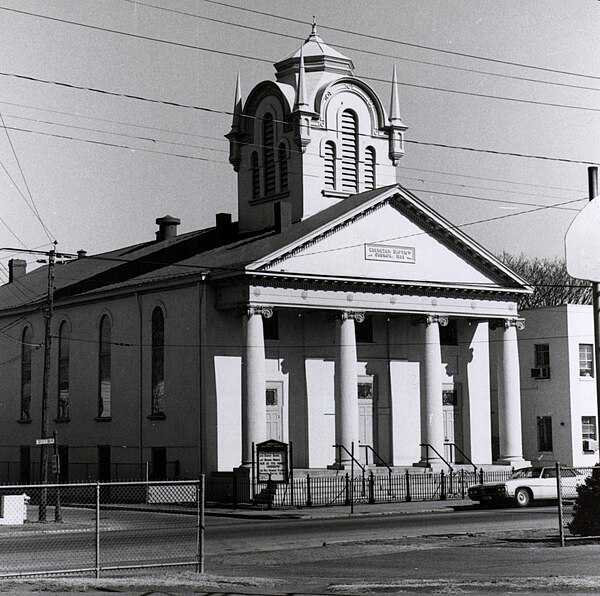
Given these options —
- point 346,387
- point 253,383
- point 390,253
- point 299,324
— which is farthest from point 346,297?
point 253,383

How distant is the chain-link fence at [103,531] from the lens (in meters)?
19.0

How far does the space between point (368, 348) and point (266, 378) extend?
585cm

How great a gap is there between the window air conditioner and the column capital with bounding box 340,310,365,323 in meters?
15.6

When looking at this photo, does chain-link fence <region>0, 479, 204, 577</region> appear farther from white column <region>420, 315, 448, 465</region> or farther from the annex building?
white column <region>420, 315, 448, 465</region>

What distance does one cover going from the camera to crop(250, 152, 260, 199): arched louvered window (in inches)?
2164

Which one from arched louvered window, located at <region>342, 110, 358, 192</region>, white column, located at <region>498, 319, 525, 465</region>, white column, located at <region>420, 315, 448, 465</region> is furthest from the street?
arched louvered window, located at <region>342, 110, 358, 192</region>

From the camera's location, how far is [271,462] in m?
43.2

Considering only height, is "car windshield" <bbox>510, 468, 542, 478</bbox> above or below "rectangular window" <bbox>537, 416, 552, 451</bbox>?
below

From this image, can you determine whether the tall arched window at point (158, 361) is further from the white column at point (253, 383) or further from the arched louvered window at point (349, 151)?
the arched louvered window at point (349, 151)

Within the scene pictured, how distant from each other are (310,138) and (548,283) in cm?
4017

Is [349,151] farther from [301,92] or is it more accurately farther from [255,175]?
[255,175]

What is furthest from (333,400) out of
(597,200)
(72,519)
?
(597,200)

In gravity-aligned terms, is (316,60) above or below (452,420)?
above

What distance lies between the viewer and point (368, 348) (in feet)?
170
